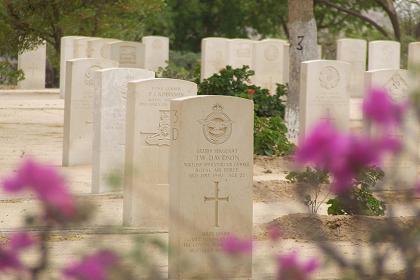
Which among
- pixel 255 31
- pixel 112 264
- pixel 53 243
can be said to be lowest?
pixel 53 243

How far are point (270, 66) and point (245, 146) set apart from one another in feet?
68.3

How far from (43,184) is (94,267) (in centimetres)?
23

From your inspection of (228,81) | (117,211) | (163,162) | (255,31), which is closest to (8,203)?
(117,211)

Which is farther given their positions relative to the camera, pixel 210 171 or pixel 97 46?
pixel 97 46

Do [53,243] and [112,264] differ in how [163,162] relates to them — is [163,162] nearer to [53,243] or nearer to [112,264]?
[53,243]

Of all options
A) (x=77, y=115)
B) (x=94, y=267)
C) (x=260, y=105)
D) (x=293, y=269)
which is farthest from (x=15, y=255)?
(x=260, y=105)

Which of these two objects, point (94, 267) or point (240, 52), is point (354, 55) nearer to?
point (240, 52)

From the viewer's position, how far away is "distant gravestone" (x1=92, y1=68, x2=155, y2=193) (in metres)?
13.7

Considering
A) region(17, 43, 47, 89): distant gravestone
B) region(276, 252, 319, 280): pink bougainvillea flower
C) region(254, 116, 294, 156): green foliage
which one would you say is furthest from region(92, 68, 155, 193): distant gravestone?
region(17, 43, 47, 89): distant gravestone

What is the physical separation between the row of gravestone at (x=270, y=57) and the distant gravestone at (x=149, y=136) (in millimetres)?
17400

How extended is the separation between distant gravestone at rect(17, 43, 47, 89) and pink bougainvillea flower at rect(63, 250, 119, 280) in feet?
96.2

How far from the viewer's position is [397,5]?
39969 millimetres

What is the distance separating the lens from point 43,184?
279 cm

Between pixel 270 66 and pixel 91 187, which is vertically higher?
pixel 270 66
